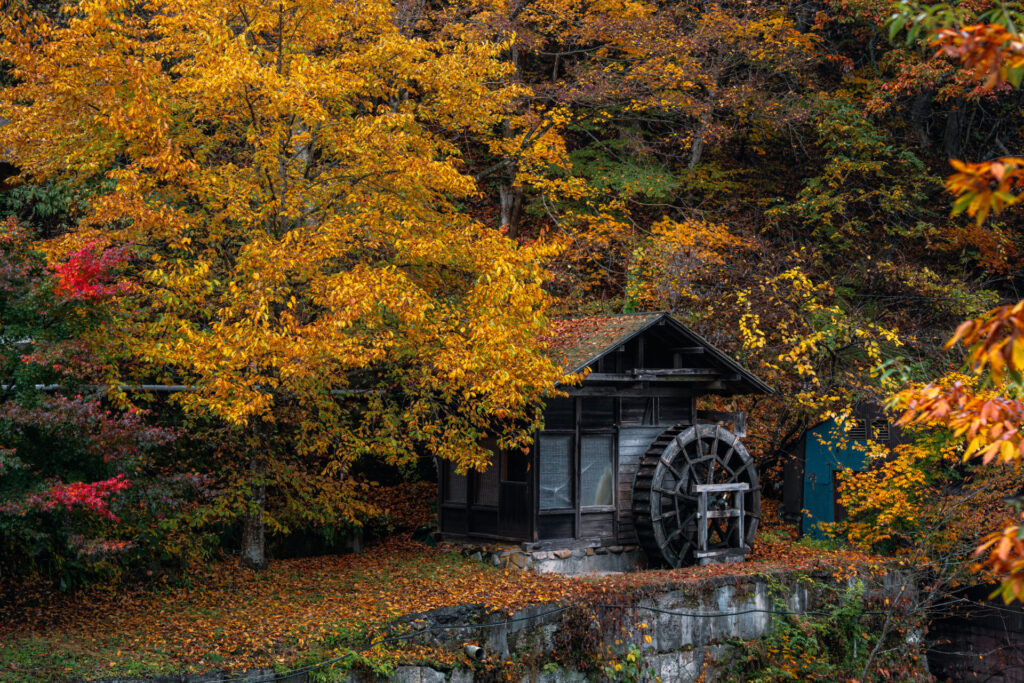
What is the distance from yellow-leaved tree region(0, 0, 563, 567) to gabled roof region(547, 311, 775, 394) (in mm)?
674

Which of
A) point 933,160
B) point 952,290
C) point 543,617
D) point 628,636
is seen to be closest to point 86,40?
point 543,617

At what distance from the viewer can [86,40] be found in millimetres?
11914

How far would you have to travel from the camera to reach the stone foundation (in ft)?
50.0

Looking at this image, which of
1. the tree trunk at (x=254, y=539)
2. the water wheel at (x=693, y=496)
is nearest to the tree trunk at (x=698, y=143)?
the water wheel at (x=693, y=496)

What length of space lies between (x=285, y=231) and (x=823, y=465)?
11549 mm

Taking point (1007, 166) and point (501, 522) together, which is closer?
point (1007, 166)

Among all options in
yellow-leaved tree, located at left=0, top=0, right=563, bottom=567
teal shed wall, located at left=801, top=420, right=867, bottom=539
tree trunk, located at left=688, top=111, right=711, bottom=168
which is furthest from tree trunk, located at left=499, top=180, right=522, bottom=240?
teal shed wall, located at left=801, top=420, right=867, bottom=539

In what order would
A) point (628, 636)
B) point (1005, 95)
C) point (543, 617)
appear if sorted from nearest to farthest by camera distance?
point (543, 617) → point (628, 636) → point (1005, 95)

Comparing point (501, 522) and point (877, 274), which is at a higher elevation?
point (877, 274)

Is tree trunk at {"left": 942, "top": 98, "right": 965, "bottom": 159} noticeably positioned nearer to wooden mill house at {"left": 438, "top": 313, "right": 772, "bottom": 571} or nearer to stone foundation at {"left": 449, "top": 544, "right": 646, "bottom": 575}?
wooden mill house at {"left": 438, "top": 313, "right": 772, "bottom": 571}

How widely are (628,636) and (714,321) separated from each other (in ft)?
31.5

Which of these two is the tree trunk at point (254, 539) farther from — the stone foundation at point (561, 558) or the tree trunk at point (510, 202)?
the tree trunk at point (510, 202)

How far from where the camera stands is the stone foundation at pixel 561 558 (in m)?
15.2

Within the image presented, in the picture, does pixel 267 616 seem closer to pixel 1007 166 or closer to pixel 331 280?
pixel 331 280
